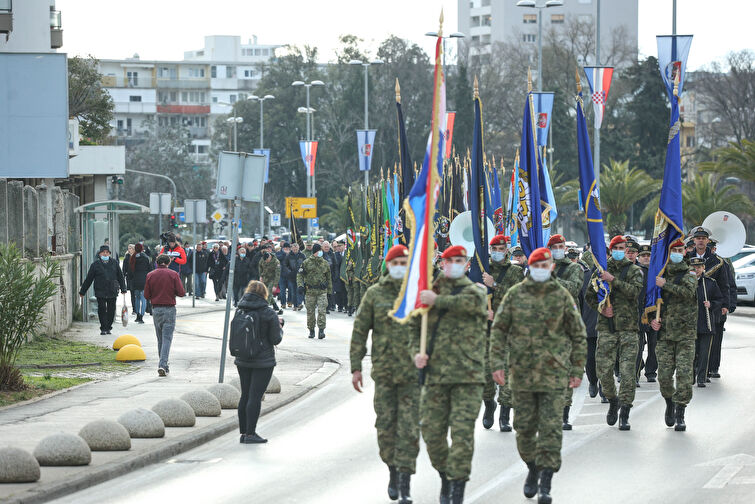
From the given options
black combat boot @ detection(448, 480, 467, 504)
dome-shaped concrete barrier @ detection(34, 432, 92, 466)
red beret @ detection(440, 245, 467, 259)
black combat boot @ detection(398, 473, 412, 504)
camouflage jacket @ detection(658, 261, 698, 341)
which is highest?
red beret @ detection(440, 245, 467, 259)

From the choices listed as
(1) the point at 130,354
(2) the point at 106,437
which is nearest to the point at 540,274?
(2) the point at 106,437

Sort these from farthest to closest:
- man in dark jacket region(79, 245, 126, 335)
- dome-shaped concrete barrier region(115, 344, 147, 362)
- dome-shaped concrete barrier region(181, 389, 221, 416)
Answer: man in dark jacket region(79, 245, 126, 335)
dome-shaped concrete barrier region(115, 344, 147, 362)
dome-shaped concrete barrier region(181, 389, 221, 416)

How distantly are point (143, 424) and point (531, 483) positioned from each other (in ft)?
14.9

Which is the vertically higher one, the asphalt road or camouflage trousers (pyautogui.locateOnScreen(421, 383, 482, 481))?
camouflage trousers (pyautogui.locateOnScreen(421, 383, 482, 481))

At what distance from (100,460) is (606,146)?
7311cm

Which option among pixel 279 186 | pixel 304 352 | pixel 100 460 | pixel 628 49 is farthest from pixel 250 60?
pixel 100 460

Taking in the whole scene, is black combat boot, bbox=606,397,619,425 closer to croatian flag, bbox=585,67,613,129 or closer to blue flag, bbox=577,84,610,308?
blue flag, bbox=577,84,610,308

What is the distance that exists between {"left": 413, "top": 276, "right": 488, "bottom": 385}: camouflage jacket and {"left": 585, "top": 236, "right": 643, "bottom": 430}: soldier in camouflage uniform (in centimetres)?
398

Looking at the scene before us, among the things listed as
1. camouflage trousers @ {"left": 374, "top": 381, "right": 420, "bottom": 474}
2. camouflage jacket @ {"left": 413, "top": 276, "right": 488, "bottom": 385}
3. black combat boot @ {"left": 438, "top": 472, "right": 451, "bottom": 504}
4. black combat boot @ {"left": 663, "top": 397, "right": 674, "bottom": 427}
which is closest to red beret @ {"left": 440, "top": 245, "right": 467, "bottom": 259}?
camouflage jacket @ {"left": 413, "top": 276, "right": 488, "bottom": 385}

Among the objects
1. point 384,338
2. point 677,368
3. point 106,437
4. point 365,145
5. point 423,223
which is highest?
point 365,145

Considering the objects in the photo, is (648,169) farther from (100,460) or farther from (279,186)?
(100,460)

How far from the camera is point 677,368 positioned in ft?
42.2

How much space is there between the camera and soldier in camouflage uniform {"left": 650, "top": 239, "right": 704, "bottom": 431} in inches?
501

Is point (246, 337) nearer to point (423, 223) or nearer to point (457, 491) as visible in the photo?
point (423, 223)
